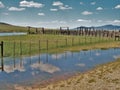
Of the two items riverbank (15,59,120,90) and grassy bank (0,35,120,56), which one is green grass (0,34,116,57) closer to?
grassy bank (0,35,120,56)

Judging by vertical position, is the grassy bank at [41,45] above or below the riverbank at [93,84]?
above

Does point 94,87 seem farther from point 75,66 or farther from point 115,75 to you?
point 75,66

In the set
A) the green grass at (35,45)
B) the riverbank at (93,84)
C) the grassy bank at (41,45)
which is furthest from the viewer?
the grassy bank at (41,45)

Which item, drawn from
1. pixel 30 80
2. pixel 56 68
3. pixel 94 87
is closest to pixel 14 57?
pixel 56 68

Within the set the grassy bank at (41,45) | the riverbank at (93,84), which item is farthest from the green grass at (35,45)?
the riverbank at (93,84)

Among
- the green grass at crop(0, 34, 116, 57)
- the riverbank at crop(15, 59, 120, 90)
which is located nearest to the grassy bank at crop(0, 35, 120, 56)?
the green grass at crop(0, 34, 116, 57)

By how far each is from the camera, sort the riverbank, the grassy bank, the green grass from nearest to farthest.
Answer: the riverbank, the green grass, the grassy bank

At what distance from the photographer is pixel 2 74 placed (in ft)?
101

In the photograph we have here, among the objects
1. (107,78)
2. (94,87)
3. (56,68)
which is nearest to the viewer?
(94,87)

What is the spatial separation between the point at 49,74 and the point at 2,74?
4.56 metres

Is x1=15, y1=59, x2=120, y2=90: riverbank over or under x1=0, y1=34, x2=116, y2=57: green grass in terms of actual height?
under

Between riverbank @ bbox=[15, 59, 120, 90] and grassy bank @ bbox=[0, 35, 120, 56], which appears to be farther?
grassy bank @ bbox=[0, 35, 120, 56]

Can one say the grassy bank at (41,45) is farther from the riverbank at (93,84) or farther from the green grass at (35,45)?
the riverbank at (93,84)

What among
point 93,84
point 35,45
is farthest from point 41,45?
point 93,84
